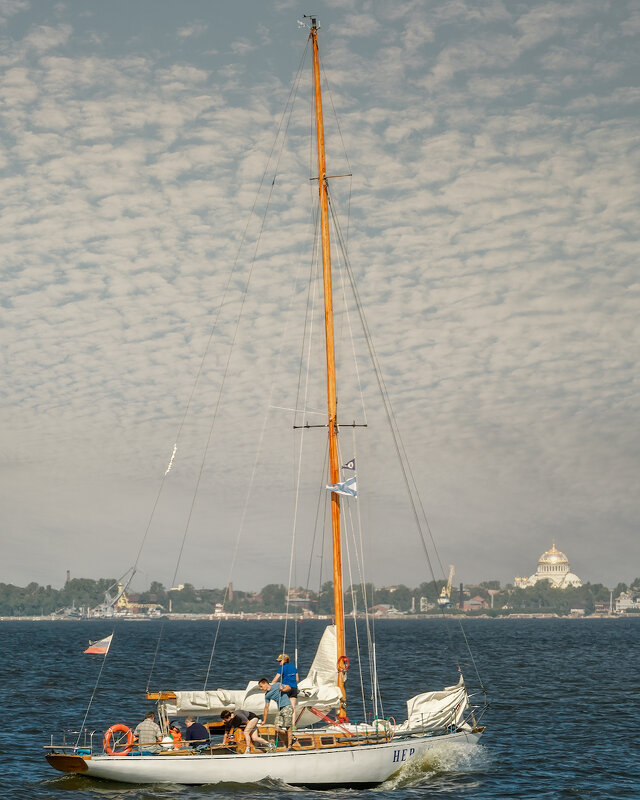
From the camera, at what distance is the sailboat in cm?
2620

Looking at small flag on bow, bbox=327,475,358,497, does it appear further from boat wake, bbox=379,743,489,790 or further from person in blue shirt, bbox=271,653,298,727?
boat wake, bbox=379,743,489,790

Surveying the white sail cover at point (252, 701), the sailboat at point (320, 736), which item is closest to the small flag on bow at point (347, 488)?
the sailboat at point (320, 736)

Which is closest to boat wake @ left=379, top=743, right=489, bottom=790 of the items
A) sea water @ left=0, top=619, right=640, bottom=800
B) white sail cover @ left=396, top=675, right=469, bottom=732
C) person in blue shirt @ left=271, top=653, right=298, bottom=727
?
sea water @ left=0, top=619, right=640, bottom=800

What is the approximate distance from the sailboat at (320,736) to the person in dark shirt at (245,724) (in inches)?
9.4

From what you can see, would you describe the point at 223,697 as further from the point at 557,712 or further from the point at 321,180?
the point at 557,712

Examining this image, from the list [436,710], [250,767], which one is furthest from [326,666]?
[250,767]

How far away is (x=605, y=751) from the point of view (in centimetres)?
3512

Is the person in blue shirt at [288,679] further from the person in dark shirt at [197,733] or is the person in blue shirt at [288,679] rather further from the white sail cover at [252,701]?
the person in dark shirt at [197,733]

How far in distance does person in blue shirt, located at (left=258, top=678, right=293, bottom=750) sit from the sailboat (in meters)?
0.33

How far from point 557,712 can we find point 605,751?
1143cm

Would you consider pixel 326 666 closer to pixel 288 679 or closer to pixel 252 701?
pixel 288 679

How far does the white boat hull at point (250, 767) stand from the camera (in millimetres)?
26125

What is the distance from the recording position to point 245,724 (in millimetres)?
27750

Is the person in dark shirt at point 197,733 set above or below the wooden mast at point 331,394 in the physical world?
below
